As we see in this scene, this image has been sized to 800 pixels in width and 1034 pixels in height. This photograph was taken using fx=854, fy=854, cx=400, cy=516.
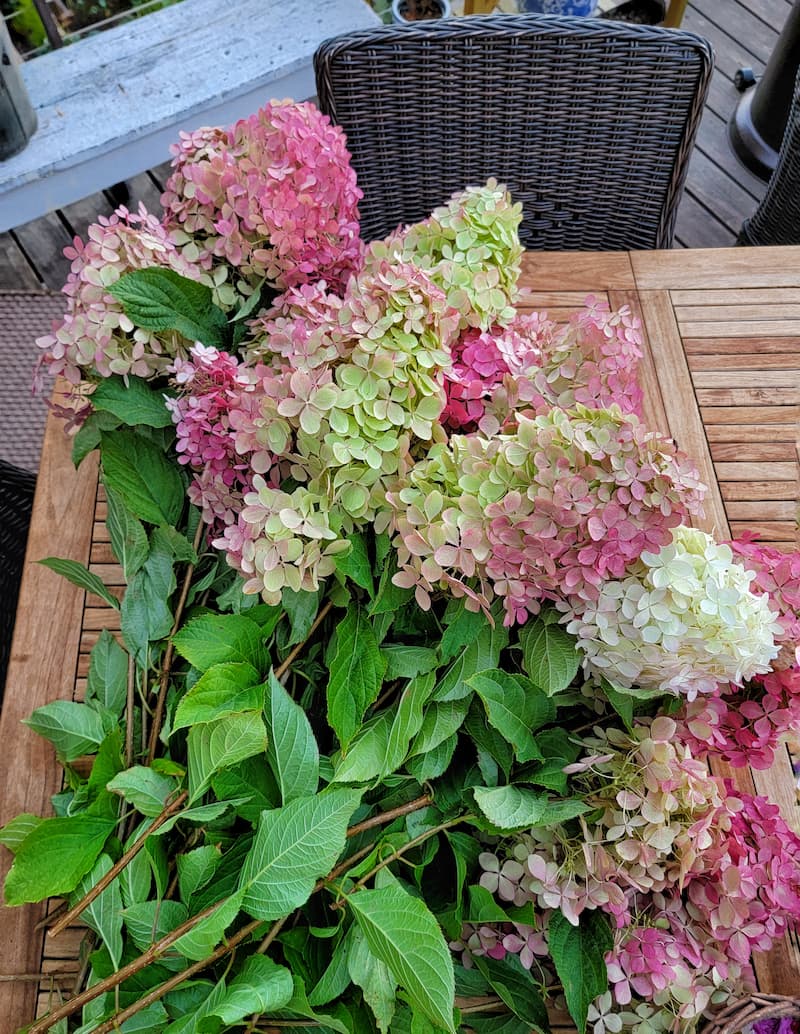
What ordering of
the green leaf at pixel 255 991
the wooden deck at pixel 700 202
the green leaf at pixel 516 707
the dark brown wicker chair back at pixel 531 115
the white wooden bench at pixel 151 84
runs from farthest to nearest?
the wooden deck at pixel 700 202
the white wooden bench at pixel 151 84
the dark brown wicker chair back at pixel 531 115
the green leaf at pixel 516 707
the green leaf at pixel 255 991

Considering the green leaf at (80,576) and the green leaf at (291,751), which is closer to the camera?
the green leaf at (291,751)

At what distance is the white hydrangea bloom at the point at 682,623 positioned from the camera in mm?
557

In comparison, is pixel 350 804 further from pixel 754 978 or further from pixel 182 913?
pixel 754 978

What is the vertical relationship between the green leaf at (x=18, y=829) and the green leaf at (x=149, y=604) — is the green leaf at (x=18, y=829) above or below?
below

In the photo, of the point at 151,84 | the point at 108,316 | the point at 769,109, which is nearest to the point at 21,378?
the point at 151,84

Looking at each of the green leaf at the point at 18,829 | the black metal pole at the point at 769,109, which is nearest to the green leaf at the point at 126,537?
the green leaf at the point at 18,829

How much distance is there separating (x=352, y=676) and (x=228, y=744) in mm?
106

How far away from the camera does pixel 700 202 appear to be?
2.17 m

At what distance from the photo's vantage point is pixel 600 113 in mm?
1197

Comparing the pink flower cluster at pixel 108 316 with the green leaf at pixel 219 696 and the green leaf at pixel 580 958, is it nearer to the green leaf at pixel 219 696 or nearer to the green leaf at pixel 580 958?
the green leaf at pixel 219 696

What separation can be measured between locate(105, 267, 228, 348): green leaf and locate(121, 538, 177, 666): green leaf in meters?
0.20

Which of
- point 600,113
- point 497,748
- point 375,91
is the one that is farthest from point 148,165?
point 497,748

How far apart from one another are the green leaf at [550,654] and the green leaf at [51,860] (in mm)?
362

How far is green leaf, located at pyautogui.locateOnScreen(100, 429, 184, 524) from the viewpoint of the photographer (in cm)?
81
